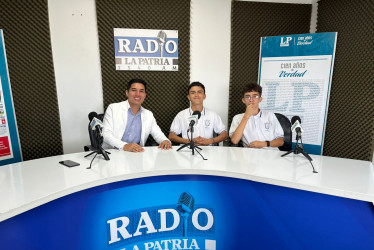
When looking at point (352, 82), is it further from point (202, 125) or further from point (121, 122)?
point (121, 122)

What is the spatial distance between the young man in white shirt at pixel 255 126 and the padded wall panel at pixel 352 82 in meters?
1.20

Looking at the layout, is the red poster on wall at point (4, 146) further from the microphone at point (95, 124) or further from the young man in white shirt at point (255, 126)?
the young man in white shirt at point (255, 126)

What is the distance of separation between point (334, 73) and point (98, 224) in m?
3.41

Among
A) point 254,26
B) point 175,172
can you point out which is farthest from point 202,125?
point 254,26

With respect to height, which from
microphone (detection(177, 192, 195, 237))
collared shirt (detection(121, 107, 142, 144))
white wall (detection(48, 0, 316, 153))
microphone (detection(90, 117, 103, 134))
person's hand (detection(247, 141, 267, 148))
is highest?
white wall (detection(48, 0, 316, 153))

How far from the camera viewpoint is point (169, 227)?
181cm

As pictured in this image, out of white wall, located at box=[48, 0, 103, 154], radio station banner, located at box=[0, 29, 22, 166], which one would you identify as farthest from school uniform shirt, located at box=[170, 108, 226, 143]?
radio station banner, located at box=[0, 29, 22, 166]

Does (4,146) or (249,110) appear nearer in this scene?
(249,110)

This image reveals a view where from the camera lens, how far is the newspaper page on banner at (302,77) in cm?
328

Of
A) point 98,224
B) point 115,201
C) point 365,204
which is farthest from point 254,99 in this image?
point 98,224

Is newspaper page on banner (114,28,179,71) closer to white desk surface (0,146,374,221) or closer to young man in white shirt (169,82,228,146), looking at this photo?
young man in white shirt (169,82,228,146)

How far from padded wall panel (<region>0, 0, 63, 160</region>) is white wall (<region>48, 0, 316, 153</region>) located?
3.8 inches

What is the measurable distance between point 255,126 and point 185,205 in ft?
4.57

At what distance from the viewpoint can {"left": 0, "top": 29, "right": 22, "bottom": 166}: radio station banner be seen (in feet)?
9.81
